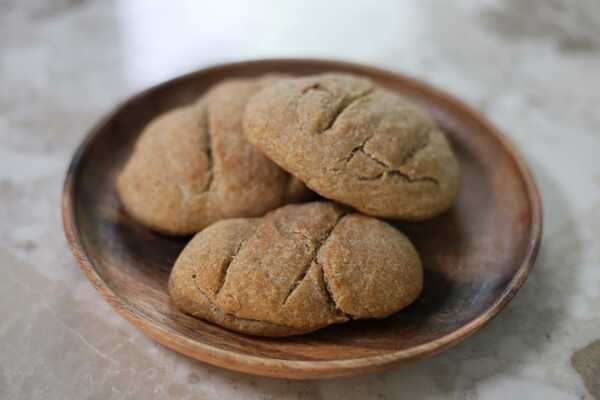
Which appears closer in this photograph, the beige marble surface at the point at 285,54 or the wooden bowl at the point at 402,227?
the wooden bowl at the point at 402,227

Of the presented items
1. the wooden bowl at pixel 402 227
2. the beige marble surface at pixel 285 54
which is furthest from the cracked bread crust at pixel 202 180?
the beige marble surface at pixel 285 54

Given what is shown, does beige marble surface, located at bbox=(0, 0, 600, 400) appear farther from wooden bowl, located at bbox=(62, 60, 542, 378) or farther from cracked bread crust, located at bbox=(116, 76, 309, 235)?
cracked bread crust, located at bbox=(116, 76, 309, 235)

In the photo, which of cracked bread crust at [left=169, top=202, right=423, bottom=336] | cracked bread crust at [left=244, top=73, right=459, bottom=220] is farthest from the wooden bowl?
cracked bread crust at [left=244, top=73, right=459, bottom=220]

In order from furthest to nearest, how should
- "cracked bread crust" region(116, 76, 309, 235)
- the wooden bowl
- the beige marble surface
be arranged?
1. "cracked bread crust" region(116, 76, 309, 235)
2. the beige marble surface
3. the wooden bowl

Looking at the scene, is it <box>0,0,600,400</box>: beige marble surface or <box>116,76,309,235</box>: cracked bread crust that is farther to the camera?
<box>116,76,309,235</box>: cracked bread crust

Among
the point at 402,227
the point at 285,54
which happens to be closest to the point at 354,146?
the point at 402,227

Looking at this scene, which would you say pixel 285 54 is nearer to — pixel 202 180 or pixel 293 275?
pixel 202 180

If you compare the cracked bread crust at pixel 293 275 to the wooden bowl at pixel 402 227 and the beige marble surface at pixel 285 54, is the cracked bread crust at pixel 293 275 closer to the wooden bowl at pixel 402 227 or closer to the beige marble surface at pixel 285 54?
the wooden bowl at pixel 402 227

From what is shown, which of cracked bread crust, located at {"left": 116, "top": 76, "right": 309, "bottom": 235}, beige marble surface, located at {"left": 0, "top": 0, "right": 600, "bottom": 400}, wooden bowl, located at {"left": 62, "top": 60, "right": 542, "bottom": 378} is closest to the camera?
wooden bowl, located at {"left": 62, "top": 60, "right": 542, "bottom": 378}
